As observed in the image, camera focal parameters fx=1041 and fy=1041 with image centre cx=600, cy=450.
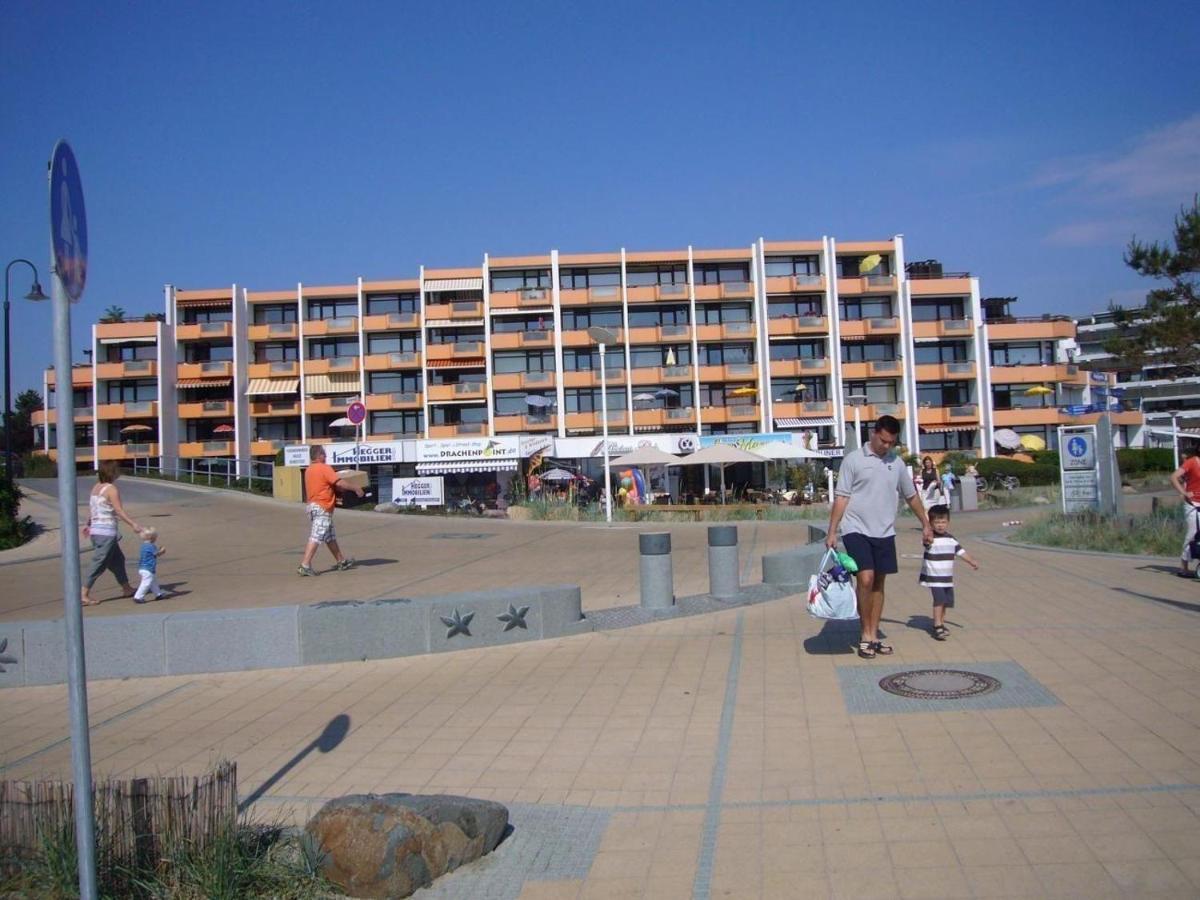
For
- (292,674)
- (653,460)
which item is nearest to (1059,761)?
(292,674)

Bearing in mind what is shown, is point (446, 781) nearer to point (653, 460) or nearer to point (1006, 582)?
point (1006, 582)

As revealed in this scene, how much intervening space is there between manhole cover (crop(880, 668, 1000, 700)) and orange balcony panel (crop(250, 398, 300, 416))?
62724mm

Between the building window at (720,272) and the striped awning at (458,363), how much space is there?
46.5ft

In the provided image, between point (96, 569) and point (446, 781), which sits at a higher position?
point (96, 569)

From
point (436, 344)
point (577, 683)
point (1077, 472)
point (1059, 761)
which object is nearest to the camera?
point (1059, 761)

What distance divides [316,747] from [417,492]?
25.1 meters

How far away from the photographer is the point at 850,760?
219 inches

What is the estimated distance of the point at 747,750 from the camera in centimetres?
586

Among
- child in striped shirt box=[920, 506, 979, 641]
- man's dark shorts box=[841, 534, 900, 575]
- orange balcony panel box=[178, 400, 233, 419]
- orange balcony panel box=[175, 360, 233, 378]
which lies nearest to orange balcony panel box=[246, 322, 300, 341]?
orange balcony panel box=[175, 360, 233, 378]

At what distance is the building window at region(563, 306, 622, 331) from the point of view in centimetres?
6341

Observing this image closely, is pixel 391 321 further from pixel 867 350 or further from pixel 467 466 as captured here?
pixel 867 350

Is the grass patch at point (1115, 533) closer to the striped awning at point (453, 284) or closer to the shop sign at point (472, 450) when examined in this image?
the shop sign at point (472, 450)

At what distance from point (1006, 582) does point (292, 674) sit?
792 cm

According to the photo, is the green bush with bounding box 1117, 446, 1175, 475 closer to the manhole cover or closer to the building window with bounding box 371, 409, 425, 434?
the building window with bounding box 371, 409, 425, 434
